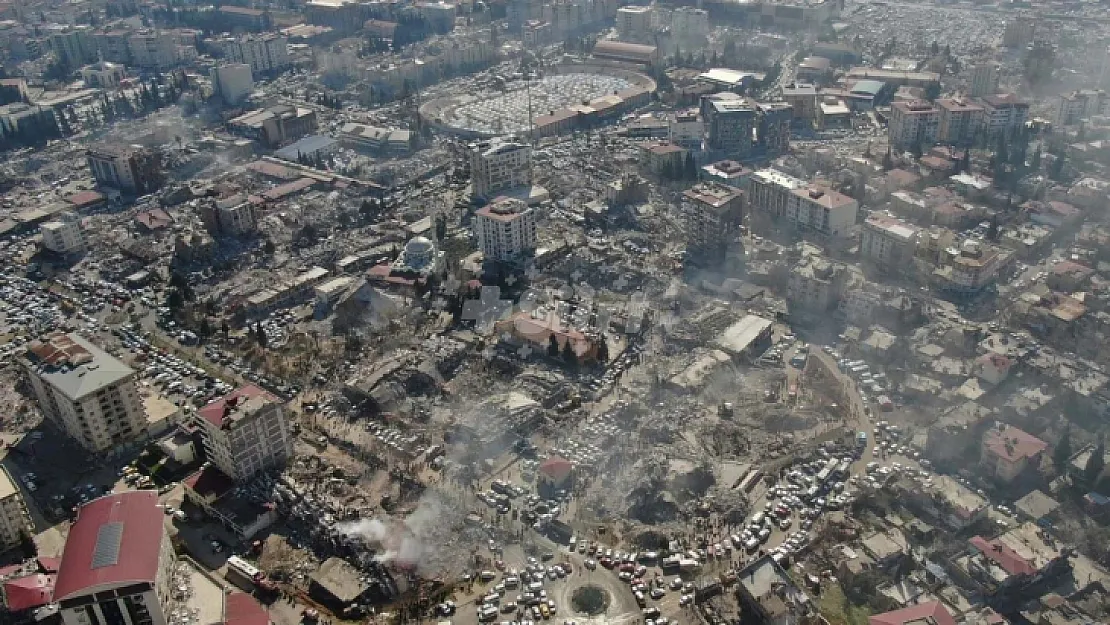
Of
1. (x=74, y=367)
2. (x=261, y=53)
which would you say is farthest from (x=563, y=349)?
(x=261, y=53)

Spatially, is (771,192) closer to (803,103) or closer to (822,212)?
(822,212)

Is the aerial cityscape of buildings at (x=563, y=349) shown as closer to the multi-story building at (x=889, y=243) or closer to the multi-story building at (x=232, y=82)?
the multi-story building at (x=889, y=243)

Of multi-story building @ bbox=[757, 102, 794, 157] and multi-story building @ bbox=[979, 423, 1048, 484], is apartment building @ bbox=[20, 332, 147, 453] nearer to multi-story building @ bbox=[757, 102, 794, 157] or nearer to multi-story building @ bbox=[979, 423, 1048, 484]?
multi-story building @ bbox=[979, 423, 1048, 484]

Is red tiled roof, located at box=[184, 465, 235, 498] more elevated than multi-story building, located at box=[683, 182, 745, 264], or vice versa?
multi-story building, located at box=[683, 182, 745, 264]

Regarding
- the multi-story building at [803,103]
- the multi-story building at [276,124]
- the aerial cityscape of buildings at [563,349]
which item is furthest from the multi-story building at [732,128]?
the multi-story building at [276,124]

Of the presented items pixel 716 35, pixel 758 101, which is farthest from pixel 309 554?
pixel 716 35

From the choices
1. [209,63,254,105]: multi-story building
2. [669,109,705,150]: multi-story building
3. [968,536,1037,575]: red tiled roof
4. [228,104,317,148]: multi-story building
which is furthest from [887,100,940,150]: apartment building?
[209,63,254,105]: multi-story building

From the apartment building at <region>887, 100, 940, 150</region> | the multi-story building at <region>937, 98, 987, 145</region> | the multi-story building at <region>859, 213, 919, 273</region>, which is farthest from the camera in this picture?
the apartment building at <region>887, 100, 940, 150</region>
